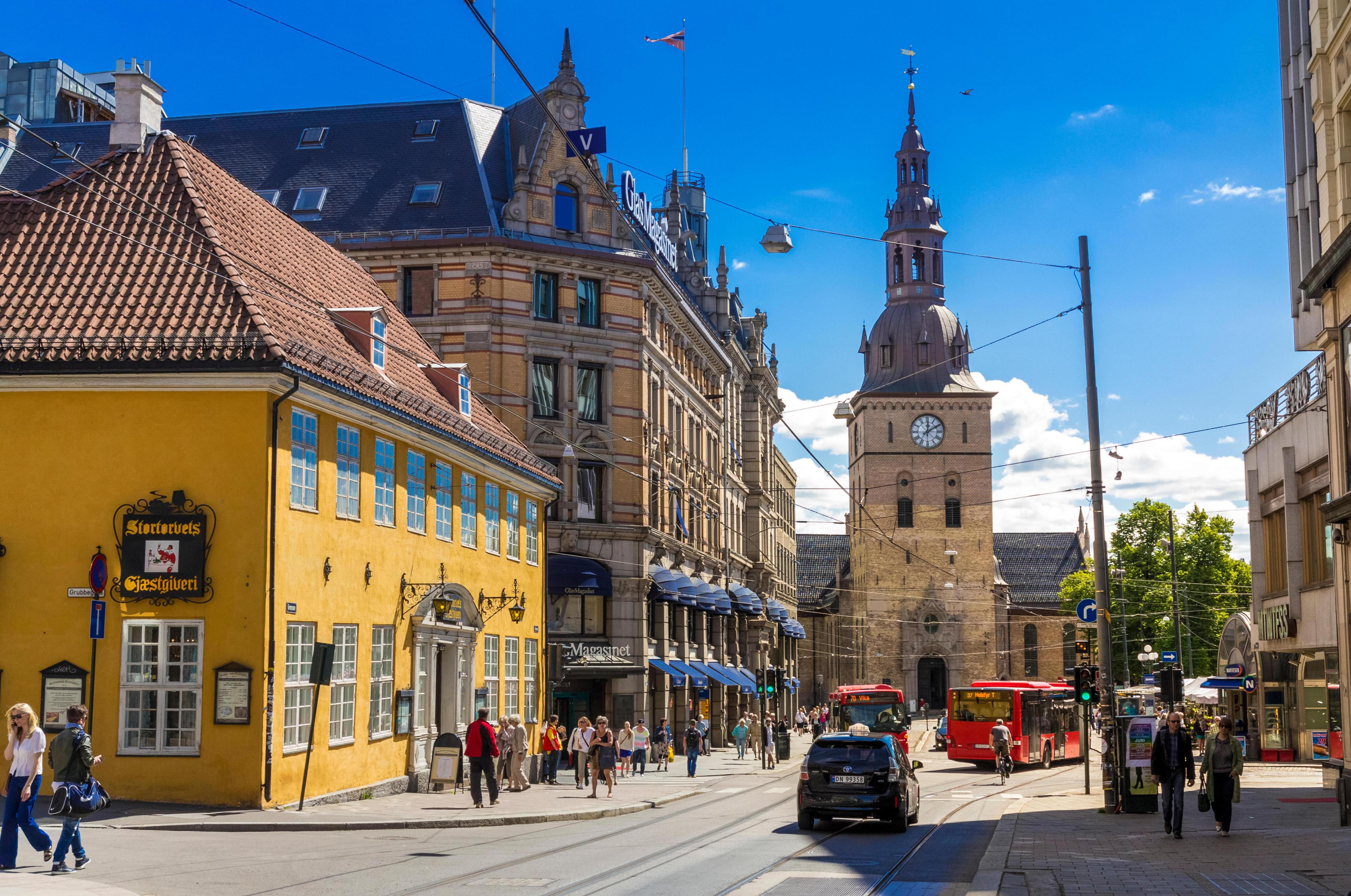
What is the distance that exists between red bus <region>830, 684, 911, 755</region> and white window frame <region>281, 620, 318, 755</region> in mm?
33697

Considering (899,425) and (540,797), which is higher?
(899,425)

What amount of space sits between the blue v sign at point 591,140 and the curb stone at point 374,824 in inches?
946

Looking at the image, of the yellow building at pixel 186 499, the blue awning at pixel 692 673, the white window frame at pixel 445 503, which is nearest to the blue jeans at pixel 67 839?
the yellow building at pixel 186 499

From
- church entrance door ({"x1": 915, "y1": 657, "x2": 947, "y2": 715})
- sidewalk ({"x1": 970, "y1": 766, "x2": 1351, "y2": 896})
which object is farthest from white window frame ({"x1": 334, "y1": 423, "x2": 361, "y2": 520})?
church entrance door ({"x1": 915, "y1": 657, "x2": 947, "y2": 715})

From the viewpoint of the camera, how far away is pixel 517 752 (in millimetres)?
28734

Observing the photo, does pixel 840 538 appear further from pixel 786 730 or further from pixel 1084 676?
pixel 1084 676

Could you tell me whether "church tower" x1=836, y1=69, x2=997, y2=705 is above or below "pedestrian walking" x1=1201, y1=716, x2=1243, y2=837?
above

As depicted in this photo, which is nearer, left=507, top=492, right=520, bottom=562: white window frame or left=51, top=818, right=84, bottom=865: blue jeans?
left=51, top=818, right=84, bottom=865: blue jeans

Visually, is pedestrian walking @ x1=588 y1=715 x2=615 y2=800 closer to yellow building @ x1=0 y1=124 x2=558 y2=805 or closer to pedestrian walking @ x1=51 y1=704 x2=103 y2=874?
yellow building @ x1=0 y1=124 x2=558 y2=805

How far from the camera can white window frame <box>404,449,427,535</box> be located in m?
27.6

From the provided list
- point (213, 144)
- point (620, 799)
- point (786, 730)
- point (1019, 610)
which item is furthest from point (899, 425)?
point (620, 799)

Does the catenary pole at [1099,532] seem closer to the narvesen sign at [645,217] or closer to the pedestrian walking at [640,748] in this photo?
the pedestrian walking at [640,748]

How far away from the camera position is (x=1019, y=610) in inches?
5167

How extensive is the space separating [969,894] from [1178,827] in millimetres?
6745
